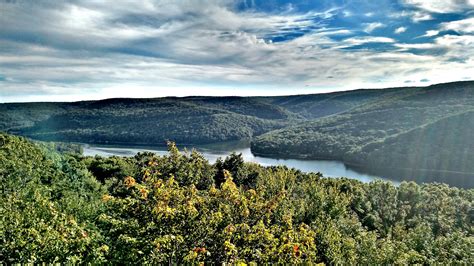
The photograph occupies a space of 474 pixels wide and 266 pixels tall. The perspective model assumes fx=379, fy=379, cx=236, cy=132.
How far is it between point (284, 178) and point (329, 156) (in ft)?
308

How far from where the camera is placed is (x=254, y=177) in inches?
2734

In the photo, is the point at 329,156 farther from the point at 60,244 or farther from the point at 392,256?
the point at 60,244

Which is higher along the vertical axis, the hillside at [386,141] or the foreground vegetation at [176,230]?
the foreground vegetation at [176,230]

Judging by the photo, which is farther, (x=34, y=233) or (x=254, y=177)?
(x=254, y=177)

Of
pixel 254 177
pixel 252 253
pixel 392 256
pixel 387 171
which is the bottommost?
pixel 387 171

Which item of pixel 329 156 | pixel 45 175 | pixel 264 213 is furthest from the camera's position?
pixel 329 156

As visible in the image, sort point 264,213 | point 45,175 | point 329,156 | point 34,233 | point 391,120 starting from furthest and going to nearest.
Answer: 1. point 391,120
2. point 329,156
3. point 45,175
4. point 264,213
5. point 34,233

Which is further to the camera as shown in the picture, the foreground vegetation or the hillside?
the hillside

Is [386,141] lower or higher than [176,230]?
lower

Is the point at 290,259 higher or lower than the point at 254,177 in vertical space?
higher

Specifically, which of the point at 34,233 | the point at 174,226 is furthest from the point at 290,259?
the point at 34,233

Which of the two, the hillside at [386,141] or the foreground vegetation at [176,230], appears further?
the hillside at [386,141]

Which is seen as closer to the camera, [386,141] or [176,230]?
[176,230]

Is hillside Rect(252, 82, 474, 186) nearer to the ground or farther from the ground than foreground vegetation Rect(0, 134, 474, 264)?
nearer to the ground
